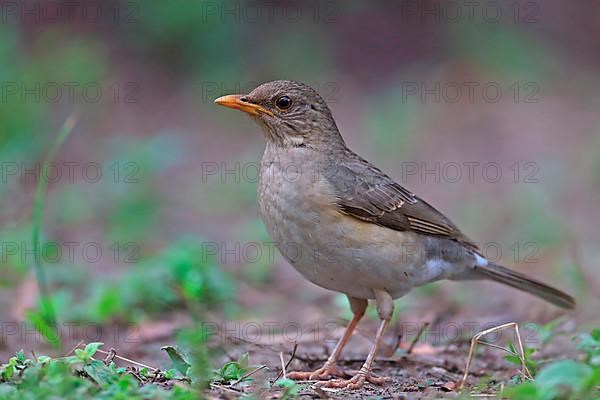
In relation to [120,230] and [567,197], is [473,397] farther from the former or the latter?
[567,197]

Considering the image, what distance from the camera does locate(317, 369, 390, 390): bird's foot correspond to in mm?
5777

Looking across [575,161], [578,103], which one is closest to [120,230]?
[575,161]

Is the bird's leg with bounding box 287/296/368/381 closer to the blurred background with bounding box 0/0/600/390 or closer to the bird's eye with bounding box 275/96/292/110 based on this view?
the blurred background with bounding box 0/0/600/390

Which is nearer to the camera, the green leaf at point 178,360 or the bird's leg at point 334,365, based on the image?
the green leaf at point 178,360

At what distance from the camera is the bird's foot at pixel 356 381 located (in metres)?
5.78

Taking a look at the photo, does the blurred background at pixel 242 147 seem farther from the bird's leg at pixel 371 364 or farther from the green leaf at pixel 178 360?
the bird's leg at pixel 371 364

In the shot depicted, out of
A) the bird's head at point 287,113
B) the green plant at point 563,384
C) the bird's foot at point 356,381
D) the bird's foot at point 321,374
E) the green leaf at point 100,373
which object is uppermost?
the bird's head at point 287,113

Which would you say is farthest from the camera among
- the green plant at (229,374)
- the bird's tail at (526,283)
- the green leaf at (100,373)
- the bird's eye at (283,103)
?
the bird's tail at (526,283)

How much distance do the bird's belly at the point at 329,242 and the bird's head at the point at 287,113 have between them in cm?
51

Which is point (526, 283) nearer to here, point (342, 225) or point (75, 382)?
point (342, 225)

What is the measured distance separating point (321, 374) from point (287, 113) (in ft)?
6.17

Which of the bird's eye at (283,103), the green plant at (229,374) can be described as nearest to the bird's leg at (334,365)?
the green plant at (229,374)

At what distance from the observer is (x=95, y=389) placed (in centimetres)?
447

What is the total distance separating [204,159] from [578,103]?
20.8ft
